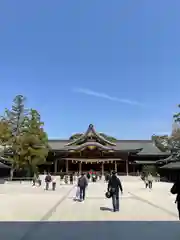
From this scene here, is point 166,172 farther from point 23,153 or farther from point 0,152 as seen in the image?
point 0,152

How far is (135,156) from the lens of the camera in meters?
53.6

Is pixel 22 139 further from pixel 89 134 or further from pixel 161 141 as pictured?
pixel 161 141

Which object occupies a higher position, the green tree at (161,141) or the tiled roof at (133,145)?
the green tree at (161,141)

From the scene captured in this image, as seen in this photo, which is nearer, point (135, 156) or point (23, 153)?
point (23, 153)

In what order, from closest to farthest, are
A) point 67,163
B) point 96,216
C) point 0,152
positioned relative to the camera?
point 96,216
point 0,152
point 67,163

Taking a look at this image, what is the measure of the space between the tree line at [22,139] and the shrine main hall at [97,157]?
8.71 meters

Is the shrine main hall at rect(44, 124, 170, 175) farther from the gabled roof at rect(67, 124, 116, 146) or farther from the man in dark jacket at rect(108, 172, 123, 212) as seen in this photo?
the man in dark jacket at rect(108, 172, 123, 212)

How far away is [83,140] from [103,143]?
13.8 feet

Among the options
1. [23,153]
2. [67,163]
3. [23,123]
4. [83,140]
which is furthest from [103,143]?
[23,153]
